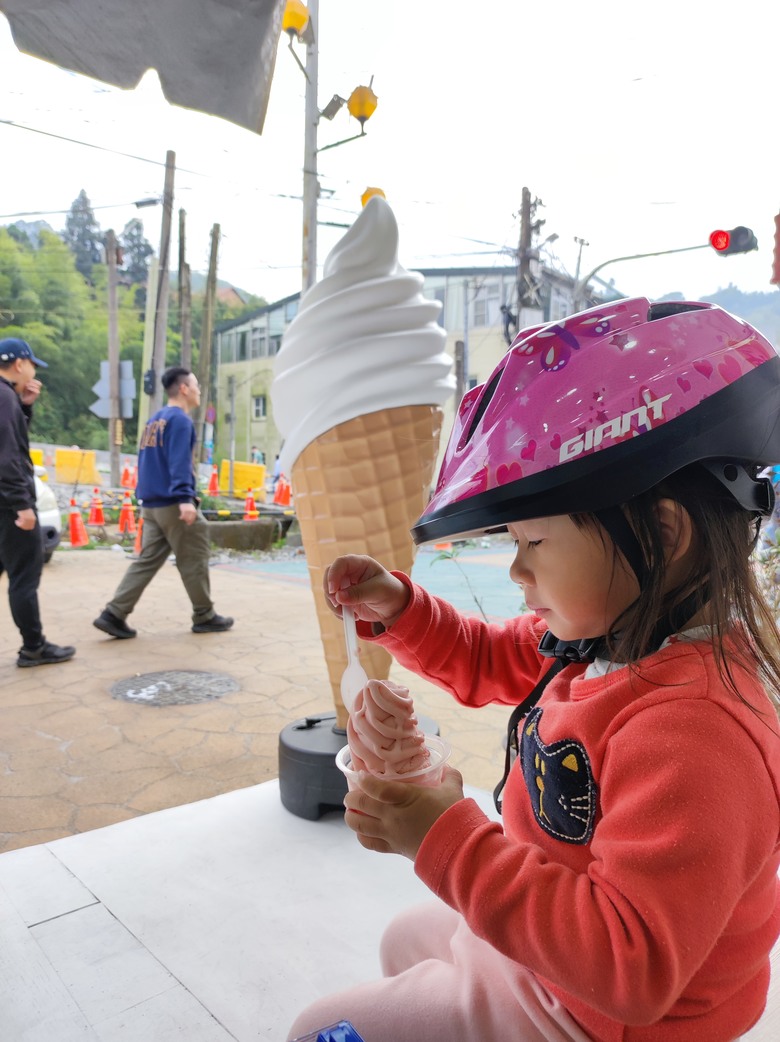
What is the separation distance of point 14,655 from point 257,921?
132 inches

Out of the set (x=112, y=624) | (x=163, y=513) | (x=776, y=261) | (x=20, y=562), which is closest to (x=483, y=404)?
(x=776, y=261)

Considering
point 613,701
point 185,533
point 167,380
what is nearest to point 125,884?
point 613,701

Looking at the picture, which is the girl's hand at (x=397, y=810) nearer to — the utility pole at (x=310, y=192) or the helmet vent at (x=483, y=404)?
the helmet vent at (x=483, y=404)

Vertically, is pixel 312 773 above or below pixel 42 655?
above

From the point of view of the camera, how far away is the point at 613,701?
0.81 metres

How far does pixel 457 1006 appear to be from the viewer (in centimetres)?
89

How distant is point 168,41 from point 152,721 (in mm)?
2654

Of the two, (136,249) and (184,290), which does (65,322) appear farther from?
(184,290)

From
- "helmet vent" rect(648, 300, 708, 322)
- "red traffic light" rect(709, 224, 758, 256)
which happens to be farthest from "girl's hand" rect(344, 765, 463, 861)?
"red traffic light" rect(709, 224, 758, 256)

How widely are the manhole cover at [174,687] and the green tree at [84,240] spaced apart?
33.0 metres

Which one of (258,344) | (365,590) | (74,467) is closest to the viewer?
(365,590)

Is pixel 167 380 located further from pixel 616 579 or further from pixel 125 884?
pixel 616 579

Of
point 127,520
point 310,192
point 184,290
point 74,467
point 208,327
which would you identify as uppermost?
point 184,290

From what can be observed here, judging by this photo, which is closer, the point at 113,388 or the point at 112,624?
the point at 112,624
